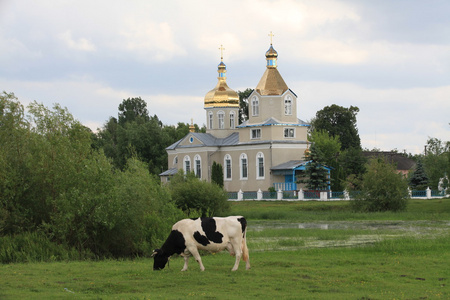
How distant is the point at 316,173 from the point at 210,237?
4085 cm

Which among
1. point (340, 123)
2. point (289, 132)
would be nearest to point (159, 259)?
point (289, 132)

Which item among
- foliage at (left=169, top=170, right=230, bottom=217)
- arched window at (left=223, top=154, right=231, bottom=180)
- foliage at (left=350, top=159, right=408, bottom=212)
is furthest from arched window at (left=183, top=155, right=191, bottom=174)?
foliage at (left=350, top=159, right=408, bottom=212)

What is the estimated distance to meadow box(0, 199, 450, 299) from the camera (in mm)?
13891

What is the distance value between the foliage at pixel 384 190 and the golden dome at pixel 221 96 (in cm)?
2964

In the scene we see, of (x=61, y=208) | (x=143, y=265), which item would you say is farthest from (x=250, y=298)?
(x=61, y=208)

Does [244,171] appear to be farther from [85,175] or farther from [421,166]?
[85,175]

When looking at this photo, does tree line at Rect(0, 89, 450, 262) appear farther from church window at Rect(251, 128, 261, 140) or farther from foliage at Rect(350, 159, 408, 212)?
church window at Rect(251, 128, 261, 140)

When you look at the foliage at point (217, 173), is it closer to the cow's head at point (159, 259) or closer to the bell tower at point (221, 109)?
the bell tower at point (221, 109)

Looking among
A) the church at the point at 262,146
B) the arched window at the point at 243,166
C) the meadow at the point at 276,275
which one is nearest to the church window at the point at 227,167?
the church at the point at 262,146

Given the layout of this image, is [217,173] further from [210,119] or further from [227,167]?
[210,119]

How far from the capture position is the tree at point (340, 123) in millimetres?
92250

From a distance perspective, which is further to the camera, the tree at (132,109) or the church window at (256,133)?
the tree at (132,109)

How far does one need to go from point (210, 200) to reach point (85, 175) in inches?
782

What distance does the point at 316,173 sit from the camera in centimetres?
5694
